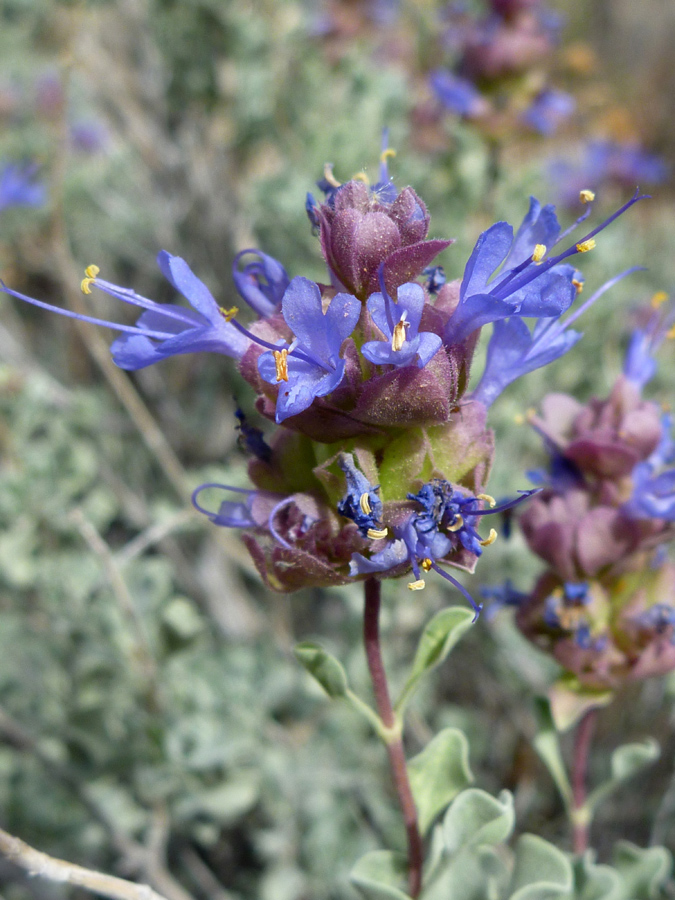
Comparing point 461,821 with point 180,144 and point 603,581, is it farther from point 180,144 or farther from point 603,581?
point 180,144

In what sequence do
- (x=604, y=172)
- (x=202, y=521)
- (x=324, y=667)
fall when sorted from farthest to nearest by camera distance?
1. (x=604, y=172)
2. (x=202, y=521)
3. (x=324, y=667)

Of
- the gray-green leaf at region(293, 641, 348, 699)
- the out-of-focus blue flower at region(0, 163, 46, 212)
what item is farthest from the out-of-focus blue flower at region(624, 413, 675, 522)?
→ the out-of-focus blue flower at region(0, 163, 46, 212)

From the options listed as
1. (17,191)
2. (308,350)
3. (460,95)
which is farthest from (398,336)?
Result: (17,191)

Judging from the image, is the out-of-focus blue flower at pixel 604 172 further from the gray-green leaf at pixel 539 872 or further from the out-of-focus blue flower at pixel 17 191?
the gray-green leaf at pixel 539 872

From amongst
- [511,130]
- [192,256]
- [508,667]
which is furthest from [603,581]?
[192,256]

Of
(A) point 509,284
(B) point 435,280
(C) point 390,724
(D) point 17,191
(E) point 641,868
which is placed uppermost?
(D) point 17,191

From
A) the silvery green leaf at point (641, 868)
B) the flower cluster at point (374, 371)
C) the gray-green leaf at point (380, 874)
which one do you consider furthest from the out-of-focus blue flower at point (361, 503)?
the silvery green leaf at point (641, 868)

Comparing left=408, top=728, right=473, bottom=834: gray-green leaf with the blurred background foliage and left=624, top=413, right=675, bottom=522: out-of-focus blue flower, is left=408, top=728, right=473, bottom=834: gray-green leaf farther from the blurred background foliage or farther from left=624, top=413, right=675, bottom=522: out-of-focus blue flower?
the blurred background foliage

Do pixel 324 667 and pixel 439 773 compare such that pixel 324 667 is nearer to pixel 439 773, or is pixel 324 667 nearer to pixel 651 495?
pixel 439 773
